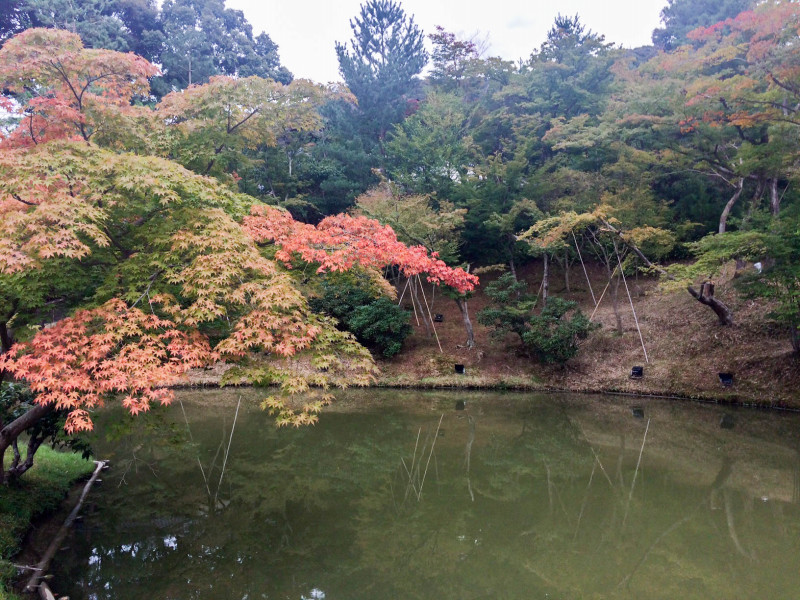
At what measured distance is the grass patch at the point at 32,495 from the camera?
14.2ft

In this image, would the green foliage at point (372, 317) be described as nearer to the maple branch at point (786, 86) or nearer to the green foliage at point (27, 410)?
the green foliage at point (27, 410)

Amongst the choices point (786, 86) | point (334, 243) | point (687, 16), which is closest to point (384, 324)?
point (334, 243)

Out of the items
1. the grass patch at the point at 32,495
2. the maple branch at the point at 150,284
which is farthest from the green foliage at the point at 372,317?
the maple branch at the point at 150,284

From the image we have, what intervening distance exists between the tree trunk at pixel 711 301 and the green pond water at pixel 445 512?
3.20 meters

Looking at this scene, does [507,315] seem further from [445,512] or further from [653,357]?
[445,512]

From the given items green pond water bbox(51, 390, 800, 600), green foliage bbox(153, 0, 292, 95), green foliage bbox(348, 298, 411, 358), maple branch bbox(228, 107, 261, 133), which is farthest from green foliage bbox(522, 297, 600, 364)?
green foliage bbox(153, 0, 292, 95)

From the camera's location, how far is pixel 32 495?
537cm

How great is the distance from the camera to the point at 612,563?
4.47 m

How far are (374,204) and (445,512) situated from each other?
34.9 feet

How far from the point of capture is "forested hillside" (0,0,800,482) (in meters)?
4.16

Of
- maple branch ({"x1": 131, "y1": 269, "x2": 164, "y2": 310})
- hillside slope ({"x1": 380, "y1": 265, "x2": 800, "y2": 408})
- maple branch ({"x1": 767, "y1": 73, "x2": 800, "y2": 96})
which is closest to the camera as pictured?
maple branch ({"x1": 131, "y1": 269, "x2": 164, "y2": 310})

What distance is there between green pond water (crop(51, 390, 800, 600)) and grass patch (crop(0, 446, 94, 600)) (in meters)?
0.41

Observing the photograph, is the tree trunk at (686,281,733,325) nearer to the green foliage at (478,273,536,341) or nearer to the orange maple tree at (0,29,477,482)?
the green foliage at (478,273,536,341)

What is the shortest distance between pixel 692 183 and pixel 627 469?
12817mm
